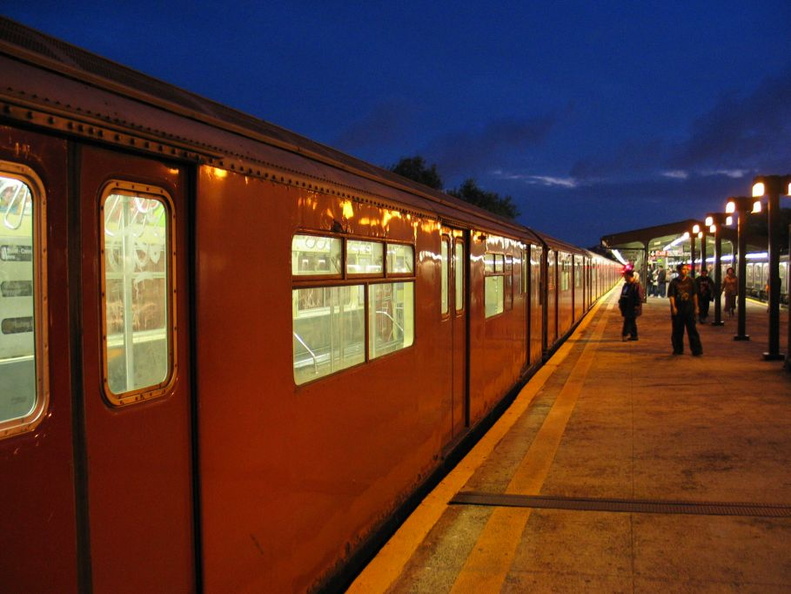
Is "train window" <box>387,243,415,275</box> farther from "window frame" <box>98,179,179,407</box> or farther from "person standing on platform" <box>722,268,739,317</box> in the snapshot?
"person standing on platform" <box>722,268,739,317</box>

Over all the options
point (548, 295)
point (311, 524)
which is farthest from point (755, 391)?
point (311, 524)

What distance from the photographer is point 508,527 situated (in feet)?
15.2

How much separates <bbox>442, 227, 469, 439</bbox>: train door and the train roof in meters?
2.09

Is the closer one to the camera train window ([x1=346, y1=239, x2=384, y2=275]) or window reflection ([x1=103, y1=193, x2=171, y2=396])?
window reflection ([x1=103, y1=193, x2=171, y2=396])

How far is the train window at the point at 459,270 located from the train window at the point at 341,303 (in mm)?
1712

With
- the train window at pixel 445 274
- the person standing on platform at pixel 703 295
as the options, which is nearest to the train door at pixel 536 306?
the train window at pixel 445 274

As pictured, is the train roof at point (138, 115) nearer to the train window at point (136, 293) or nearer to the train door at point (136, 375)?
the train door at point (136, 375)

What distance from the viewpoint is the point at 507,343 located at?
888cm

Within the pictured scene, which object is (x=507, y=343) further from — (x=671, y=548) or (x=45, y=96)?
(x=45, y=96)

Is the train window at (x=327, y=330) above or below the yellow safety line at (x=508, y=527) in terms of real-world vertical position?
above

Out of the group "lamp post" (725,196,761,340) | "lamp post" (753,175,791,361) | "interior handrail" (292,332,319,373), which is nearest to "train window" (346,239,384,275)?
"interior handrail" (292,332,319,373)

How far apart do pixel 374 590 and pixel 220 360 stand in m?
1.91

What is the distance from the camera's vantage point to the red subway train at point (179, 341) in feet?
6.10

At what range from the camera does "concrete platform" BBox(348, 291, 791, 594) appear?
3.92 m
